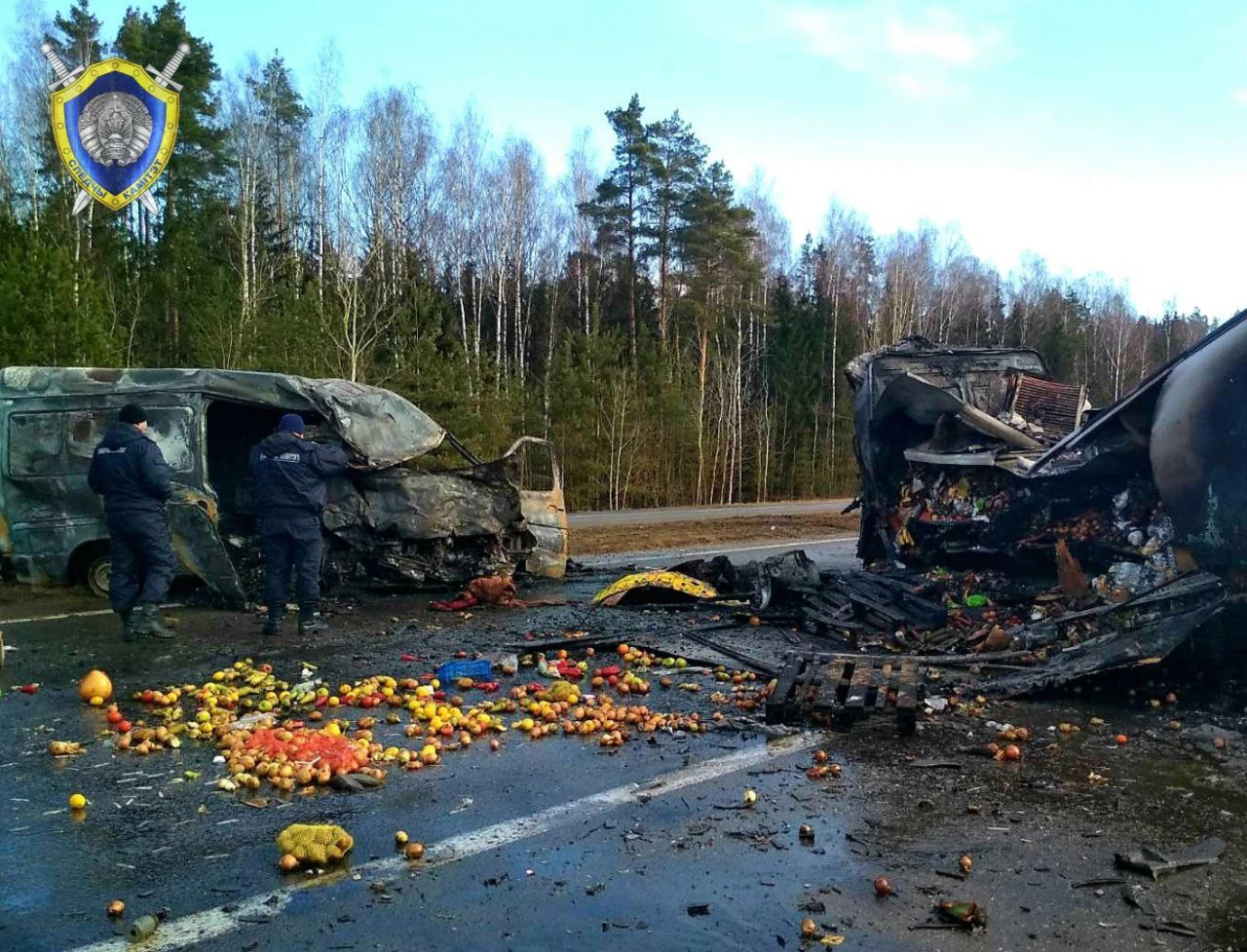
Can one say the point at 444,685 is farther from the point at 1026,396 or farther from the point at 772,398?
the point at 772,398

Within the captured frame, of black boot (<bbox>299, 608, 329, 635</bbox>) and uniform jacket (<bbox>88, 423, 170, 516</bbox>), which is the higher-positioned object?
uniform jacket (<bbox>88, 423, 170, 516</bbox>)

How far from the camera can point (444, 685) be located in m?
6.50

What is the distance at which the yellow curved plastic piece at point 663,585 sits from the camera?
9484 mm

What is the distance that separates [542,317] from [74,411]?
100ft

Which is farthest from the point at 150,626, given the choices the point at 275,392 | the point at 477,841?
the point at 477,841

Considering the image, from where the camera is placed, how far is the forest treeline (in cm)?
2395

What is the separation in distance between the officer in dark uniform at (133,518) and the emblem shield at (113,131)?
11.9 metres

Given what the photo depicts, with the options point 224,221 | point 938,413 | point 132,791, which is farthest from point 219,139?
point 132,791

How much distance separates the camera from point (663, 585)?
949 cm

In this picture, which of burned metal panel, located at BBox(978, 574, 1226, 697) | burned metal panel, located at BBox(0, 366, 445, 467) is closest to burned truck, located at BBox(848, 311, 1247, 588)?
burned metal panel, located at BBox(978, 574, 1226, 697)

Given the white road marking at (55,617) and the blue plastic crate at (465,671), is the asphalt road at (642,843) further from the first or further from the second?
the white road marking at (55,617)

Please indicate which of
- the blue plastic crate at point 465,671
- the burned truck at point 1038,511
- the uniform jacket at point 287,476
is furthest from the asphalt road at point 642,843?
the uniform jacket at point 287,476

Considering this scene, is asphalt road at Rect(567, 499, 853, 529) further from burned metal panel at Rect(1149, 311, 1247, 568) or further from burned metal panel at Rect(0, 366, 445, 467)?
burned metal panel at Rect(1149, 311, 1247, 568)

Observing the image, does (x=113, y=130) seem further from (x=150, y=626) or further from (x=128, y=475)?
(x=150, y=626)
